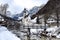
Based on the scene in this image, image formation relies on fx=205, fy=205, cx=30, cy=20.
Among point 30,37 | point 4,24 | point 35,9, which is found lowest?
point 30,37

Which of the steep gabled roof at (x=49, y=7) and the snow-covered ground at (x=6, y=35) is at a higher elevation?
the steep gabled roof at (x=49, y=7)

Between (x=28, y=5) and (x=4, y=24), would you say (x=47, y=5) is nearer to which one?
(x=28, y=5)

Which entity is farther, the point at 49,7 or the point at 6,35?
the point at 49,7

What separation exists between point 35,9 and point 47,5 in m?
0.51

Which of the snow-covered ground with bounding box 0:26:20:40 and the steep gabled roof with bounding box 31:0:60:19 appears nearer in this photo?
the snow-covered ground with bounding box 0:26:20:40

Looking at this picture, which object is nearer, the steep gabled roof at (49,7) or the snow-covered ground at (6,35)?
the snow-covered ground at (6,35)

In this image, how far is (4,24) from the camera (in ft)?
20.7

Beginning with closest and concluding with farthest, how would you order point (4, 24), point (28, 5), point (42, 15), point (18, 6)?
point (4, 24)
point (18, 6)
point (28, 5)
point (42, 15)

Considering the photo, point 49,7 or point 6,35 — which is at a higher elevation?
point 49,7

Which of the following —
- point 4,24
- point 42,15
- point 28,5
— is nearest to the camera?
point 4,24

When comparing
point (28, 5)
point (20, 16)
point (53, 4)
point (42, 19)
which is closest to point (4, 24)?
point (20, 16)

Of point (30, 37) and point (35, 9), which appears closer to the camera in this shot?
point (30, 37)

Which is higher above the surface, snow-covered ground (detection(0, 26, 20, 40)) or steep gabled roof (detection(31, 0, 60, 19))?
steep gabled roof (detection(31, 0, 60, 19))

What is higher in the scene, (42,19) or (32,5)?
(32,5)
